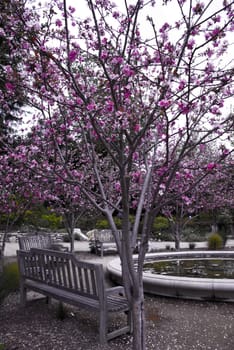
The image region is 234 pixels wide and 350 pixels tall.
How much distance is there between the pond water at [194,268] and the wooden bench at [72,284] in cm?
296

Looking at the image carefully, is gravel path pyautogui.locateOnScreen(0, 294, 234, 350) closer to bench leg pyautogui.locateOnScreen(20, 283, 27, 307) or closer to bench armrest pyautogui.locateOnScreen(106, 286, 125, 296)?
bench leg pyautogui.locateOnScreen(20, 283, 27, 307)

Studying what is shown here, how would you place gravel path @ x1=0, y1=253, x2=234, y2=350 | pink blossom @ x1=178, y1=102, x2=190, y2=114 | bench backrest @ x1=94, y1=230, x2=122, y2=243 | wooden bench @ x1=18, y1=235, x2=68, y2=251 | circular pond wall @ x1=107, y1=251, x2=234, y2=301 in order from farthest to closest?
bench backrest @ x1=94, y1=230, x2=122, y2=243
wooden bench @ x1=18, y1=235, x2=68, y2=251
circular pond wall @ x1=107, y1=251, x2=234, y2=301
gravel path @ x1=0, y1=253, x2=234, y2=350
pink blossom @ x1=178, y1=102, x2=190, y2=114

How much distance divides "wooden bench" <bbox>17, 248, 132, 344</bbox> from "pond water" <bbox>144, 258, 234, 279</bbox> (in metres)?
2.96

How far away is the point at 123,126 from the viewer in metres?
2.55

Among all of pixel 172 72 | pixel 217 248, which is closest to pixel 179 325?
pixel 172 72

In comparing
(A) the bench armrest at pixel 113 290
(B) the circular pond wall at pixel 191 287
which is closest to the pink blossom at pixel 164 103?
(A) the bench armrest at pixel 113 290

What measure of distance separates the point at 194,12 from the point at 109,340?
332cm

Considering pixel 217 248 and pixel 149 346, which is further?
pixel 217 248

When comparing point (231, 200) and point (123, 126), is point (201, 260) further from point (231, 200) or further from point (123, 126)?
point (123, 126)

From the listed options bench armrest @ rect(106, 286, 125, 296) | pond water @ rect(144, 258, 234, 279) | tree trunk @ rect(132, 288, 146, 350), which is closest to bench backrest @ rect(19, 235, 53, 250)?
pond water @ rect(144, 258, 234, 279)

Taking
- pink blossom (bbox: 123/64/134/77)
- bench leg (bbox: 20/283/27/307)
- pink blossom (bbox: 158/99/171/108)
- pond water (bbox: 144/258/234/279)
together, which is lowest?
bench leg (bbox: 20/283/27/307)

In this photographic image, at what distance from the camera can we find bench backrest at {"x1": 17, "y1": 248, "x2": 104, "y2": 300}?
12.6 feet

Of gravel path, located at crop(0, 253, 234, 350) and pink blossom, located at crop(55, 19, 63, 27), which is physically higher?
pink blossom, located at crop(55, 19, 63, 27)

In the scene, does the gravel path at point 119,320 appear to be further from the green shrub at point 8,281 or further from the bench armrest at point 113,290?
the bench armrest at point 113,290
